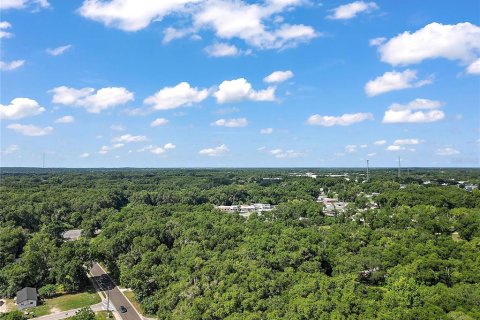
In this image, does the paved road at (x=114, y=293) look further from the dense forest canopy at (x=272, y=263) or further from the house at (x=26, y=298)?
the house at (x=26, y=298)

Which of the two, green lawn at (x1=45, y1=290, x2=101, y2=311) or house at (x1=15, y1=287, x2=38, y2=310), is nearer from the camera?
house at (x1=15, y1=287, x2=38, y2=310)

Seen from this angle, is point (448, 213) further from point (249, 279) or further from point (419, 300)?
point (249, 279)

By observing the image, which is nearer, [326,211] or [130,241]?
[130,241]

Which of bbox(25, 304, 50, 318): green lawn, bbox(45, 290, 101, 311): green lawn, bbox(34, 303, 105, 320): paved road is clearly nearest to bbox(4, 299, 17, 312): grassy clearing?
bbox(25, 304, 50, 318): green lawn

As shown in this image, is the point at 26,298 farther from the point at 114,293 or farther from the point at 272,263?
the point at 272,263

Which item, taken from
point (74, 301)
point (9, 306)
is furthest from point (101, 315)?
point (9, 306)

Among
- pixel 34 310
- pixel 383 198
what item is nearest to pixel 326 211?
pixel 383 198

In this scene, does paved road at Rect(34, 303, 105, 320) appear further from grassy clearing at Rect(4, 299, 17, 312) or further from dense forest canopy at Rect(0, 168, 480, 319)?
grassy clearing at Rect(4, 299, 17, 312)
